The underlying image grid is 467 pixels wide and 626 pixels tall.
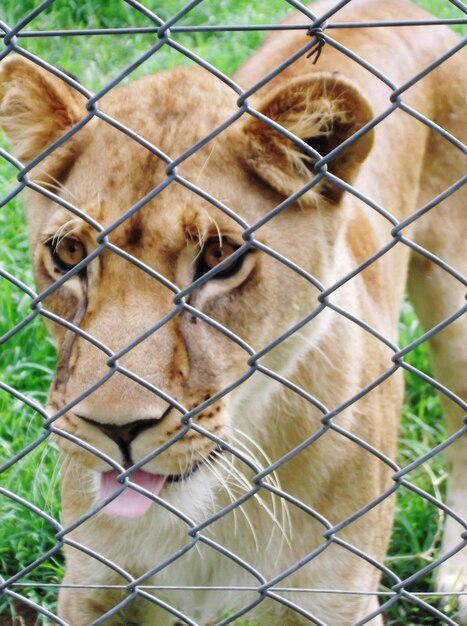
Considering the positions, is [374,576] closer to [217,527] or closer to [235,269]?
[217,527]

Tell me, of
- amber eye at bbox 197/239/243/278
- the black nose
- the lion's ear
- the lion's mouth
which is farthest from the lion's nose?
the lion's ear

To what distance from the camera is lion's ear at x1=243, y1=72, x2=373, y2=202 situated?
2.01 meters

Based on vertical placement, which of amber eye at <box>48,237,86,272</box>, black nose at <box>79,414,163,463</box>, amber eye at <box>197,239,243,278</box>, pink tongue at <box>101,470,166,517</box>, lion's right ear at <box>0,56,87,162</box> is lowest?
pink tongue at <box>101,470,166,517</box>

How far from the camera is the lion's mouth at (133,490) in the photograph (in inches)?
82.4

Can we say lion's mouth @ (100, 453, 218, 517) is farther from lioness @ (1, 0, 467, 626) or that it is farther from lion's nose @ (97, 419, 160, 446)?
lion's nose @ (97, 419, 160, 446)

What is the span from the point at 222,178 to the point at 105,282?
1.11 feet

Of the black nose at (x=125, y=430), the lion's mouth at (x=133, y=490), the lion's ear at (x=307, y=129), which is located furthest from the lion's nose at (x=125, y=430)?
the lion's ear at (x=307, y=129)

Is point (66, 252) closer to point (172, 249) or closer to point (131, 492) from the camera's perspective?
point (172, 249)

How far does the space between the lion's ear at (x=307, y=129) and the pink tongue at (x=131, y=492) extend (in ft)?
1.94

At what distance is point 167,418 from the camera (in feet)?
6.43

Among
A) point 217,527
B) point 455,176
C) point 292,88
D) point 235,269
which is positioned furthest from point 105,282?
point 455,176

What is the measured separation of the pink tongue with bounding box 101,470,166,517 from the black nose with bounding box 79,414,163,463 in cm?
15

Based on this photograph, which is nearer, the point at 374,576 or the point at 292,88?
the point at 292,88

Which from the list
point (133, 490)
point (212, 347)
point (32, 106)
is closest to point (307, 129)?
point (212, 347)
